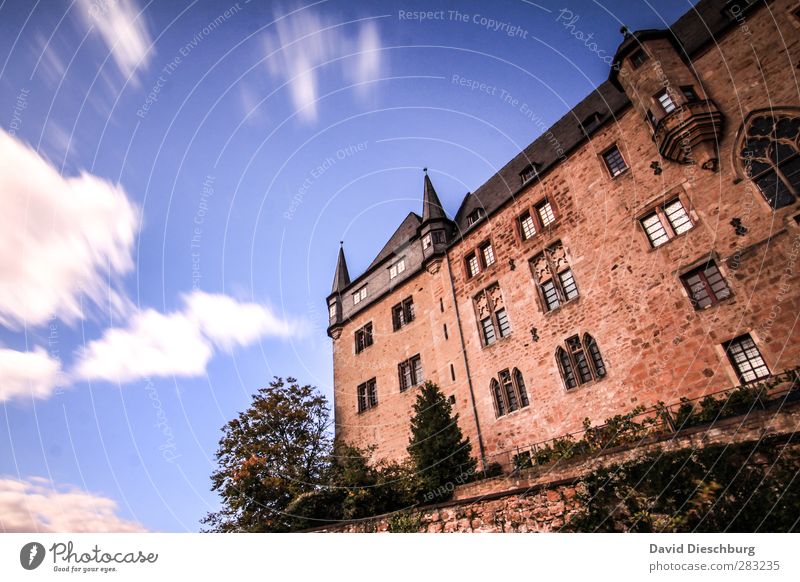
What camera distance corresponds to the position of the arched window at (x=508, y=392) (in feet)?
53.7

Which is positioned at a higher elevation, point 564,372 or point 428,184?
point 428,184

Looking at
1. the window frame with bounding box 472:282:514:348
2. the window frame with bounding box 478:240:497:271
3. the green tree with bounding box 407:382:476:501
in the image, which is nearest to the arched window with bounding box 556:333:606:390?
the window frame with bounding box 472:282:514:348

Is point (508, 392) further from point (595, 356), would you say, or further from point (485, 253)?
point (485, 253)

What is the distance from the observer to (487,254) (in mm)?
20609

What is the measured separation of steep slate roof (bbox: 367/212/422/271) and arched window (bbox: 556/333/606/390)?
508 inches

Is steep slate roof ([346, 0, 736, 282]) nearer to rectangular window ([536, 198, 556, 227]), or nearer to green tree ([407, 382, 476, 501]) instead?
rectangular window ([536, 198, 556, 227])

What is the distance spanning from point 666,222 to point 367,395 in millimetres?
16883

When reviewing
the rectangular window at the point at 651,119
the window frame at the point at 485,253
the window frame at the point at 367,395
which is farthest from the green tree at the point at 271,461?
the rectangular window at the point at 651,119

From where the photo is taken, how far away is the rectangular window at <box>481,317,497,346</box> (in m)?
18.7

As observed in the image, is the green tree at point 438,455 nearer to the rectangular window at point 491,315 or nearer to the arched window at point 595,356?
the rectangular window at point 491,315
